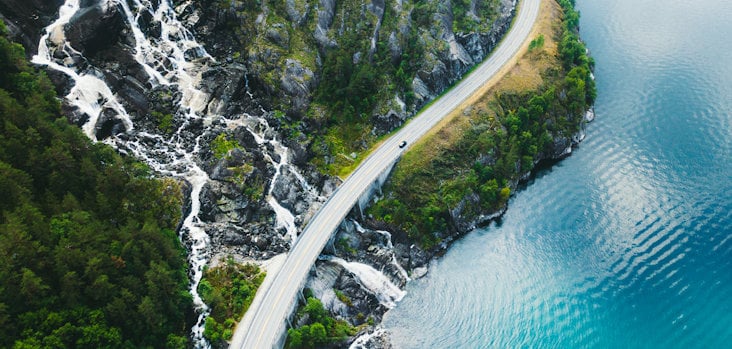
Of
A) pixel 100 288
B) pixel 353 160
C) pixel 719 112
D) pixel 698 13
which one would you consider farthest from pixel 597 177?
pixel 100 288

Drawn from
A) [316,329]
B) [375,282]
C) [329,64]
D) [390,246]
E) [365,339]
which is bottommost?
[365,339]

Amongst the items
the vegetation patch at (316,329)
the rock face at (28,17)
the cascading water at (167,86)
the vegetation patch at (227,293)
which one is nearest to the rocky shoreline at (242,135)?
the rock face at (28,17)

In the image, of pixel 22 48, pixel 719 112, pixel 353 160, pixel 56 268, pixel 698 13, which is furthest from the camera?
pixel 698 13

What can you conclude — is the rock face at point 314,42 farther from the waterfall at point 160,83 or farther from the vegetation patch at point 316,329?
the vegetation patch at point 316,329

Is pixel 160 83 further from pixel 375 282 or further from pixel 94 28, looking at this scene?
pixel 375 282

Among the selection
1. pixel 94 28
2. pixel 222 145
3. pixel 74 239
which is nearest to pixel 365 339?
pixel 222 145

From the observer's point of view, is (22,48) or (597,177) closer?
(22,48)

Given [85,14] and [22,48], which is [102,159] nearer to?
[22,48]
